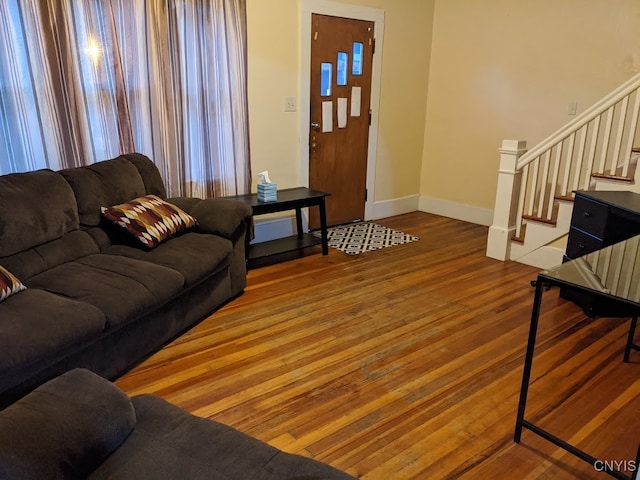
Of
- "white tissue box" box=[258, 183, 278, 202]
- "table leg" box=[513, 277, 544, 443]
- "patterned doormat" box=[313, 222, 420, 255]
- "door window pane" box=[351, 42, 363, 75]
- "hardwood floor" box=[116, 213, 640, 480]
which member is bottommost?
"hardwood floor" box=[116, 213, 640, 480]

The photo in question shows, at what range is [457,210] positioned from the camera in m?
5.69

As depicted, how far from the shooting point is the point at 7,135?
9.54 ft

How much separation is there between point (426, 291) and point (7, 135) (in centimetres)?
291

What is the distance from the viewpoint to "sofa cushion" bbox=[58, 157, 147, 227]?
2.93 metres

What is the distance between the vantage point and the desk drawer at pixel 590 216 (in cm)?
320

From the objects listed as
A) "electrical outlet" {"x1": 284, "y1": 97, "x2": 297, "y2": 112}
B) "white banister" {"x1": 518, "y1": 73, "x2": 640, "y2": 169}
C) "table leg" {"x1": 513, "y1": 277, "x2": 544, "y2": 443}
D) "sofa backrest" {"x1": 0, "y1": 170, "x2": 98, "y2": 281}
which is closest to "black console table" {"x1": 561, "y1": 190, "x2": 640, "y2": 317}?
"white banister" {"x1": 518, "y1": 73, "x2": 640, "y2": 169}

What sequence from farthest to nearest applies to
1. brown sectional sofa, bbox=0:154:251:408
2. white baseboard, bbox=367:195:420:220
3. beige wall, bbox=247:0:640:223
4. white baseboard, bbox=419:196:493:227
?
white baseboard, bbox=367:195:420:220, white baseboard, bbox=419:196:493:227, beige wall, bbox=247:0:640:223, brown sectional sofa, bbox=0:154:251:408

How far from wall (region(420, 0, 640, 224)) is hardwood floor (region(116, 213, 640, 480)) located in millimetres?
1921

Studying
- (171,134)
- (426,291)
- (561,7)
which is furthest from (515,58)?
→ (171,134)

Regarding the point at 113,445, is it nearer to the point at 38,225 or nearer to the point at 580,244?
the point at 38,225

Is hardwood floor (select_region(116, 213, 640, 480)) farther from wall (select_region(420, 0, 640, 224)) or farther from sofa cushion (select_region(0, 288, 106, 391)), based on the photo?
wall (select_region(420, 0, 640, 224))

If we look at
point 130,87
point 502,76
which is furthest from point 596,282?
point 502,76

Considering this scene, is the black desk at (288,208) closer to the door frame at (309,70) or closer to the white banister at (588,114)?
the door frame at (309,70)

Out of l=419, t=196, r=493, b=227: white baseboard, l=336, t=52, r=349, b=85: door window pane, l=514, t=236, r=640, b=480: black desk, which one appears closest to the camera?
l=514, t=236, r=640, b=480: black desk
